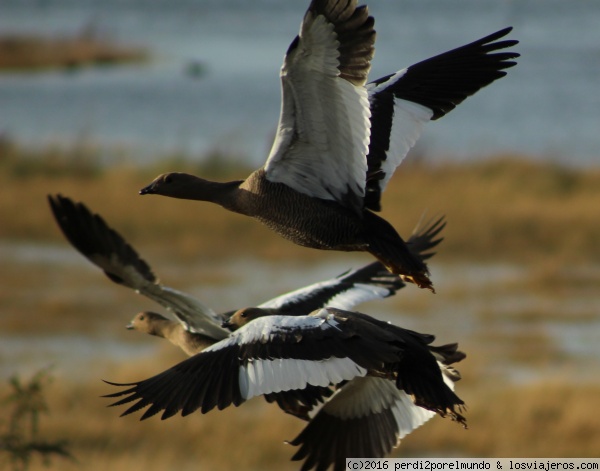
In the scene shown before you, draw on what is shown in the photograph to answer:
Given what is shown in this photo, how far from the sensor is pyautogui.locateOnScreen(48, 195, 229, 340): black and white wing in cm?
885

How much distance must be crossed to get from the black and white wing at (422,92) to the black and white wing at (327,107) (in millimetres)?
783

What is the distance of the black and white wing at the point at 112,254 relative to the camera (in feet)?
29.0

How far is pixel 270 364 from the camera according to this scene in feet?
24.4

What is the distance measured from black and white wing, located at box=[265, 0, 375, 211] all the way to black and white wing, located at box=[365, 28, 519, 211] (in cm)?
78

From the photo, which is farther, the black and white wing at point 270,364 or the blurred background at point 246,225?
the blurred background at point 246,225

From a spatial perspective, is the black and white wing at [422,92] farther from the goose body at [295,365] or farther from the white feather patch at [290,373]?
the white feather patch at [290,373]

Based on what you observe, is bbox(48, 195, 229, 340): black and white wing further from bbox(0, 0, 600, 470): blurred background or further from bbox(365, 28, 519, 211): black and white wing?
bbox(0, 0, 600, 470): blurred background

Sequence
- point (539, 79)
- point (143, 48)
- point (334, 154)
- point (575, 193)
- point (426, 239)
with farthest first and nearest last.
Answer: point (143, 48) → point (539, 79) → point (575, 193) → point (426, 239) → point (334, 154)

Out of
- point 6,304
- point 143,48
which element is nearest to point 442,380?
point 6,304

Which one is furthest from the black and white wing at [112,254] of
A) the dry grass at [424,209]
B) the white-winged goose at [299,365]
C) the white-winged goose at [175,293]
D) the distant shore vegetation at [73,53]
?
the distant shore vegetation at [73,53]

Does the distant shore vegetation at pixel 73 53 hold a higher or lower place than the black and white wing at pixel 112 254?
higher

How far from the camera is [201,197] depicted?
328 inches

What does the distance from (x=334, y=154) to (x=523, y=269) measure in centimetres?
1704

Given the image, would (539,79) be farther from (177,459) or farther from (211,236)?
(177,459)
